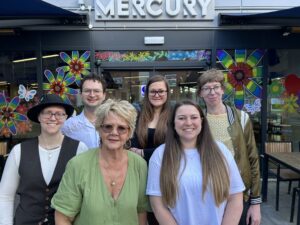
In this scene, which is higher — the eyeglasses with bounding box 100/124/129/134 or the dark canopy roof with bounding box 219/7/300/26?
the dark canopy roof with bounding box 219/7/300/26

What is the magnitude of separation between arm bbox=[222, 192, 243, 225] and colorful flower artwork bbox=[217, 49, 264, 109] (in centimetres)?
443

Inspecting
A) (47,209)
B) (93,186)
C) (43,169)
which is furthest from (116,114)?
(47,209)

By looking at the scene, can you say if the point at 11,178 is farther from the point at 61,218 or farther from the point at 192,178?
the point at 192,178

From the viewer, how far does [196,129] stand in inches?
76.3

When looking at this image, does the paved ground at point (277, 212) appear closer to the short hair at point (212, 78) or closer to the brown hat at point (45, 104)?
the short hair at point (212, 78)

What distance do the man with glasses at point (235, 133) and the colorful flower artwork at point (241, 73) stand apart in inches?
150

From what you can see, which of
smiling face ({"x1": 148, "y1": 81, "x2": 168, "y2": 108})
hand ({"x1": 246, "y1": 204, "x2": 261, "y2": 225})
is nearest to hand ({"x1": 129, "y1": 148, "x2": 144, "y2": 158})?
smiling face ({"x1": 148, "y1": 81, "x2": 168, "y2": 108})

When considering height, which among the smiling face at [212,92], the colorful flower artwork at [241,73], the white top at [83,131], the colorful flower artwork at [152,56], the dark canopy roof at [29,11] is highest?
the dark canopy roof at [29,11]

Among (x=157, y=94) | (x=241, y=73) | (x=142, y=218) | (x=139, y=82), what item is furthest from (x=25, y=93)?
(x=142, y=218)

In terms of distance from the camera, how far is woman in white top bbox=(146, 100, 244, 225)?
182cm

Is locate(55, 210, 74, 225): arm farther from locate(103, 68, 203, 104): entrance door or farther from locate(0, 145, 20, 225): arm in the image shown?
locate(103, 68, 203, 104): entrance door

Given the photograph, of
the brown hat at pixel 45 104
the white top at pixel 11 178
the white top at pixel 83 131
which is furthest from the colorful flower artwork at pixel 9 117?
the white top at pixel 11 178

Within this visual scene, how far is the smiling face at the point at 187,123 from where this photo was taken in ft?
6.31

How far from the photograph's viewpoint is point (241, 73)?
6.17 metres
